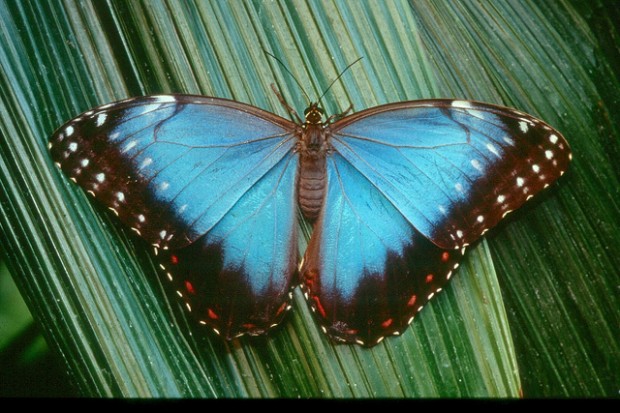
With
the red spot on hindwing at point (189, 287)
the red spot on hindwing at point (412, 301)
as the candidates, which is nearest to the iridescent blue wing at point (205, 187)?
the red spot on hindwing at point (189, 287)

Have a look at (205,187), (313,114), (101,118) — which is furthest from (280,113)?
(101,118)

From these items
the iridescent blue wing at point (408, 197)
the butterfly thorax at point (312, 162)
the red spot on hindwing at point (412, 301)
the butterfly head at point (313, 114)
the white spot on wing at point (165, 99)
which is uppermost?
the white spot on wing at point (165, 99)

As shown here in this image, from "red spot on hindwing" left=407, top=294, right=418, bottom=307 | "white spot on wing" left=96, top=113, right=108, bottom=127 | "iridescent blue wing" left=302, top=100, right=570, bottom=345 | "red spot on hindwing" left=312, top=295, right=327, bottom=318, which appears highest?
"white spot on wing" left=96, top=113, right=108, bottom=127

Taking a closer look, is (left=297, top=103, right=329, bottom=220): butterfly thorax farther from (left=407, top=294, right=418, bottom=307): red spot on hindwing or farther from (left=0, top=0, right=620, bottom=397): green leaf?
(left=407, top=294, right=418, bottom=307): red spot on hindwing

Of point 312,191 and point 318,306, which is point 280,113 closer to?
point 312,191

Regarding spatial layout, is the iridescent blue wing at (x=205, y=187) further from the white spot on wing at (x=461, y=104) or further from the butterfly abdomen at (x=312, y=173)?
the white spot on wing at (x=461, y=104)

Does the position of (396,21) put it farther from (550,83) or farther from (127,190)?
(127,190)

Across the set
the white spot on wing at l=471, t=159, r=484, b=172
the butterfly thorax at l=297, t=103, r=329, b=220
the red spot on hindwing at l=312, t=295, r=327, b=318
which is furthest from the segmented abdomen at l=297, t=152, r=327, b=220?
the white spot on wing at l=471, t=159, r=484, b=172
